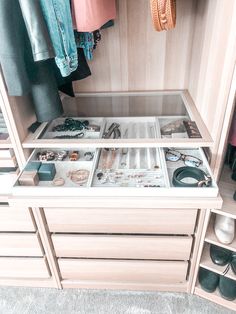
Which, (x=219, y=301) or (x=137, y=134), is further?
(x=219, y=301)

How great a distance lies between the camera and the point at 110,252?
1154mm

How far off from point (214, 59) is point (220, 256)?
2.82ft

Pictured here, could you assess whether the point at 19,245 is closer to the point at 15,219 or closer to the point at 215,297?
the point at 15,219

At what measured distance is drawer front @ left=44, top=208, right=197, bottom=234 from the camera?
3.28ft

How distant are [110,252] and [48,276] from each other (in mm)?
419

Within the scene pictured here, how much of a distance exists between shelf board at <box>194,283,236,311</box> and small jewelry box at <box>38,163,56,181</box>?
932mm

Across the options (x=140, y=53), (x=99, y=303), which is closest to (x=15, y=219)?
(x=99, y=303)

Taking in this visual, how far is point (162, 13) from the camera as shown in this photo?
32.8 inches

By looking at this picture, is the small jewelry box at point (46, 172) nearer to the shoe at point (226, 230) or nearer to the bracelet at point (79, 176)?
the bracelet at point (79, 176)

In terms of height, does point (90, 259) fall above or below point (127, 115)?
below

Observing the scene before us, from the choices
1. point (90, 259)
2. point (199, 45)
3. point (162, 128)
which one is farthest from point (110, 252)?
point (199, 45)

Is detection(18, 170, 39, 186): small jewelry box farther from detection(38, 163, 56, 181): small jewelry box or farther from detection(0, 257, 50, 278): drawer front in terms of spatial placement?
detection(0, 257, 50, 278): drawer front

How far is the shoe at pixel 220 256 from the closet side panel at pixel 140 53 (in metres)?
0.84

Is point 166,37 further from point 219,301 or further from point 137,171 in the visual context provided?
point 219,301
